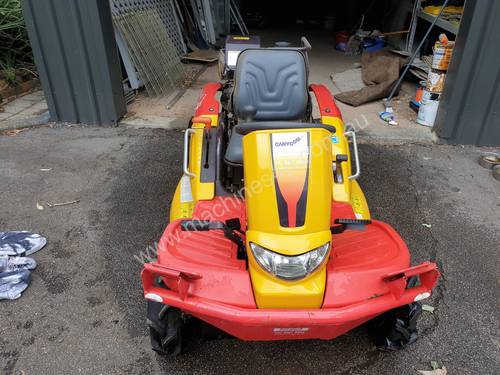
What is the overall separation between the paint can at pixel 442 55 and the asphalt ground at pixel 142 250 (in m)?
0.97

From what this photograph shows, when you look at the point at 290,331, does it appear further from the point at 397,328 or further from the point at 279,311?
the point at 397,328

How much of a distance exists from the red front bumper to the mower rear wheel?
260 millimetres

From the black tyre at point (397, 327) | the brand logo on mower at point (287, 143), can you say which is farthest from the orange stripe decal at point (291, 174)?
the black tyre at point (397, 327)

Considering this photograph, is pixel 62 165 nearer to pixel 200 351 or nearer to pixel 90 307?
pixel 90 307

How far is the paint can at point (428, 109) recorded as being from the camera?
16.5ft

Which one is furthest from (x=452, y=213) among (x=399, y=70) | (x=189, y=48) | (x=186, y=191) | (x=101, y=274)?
(x=189, y=48)

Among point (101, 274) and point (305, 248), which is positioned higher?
point (305, 248)

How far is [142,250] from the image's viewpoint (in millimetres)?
2975

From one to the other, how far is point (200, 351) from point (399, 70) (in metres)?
5.48

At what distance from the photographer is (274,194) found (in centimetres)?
189

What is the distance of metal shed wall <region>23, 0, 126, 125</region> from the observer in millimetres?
4457

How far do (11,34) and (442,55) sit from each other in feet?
19.1

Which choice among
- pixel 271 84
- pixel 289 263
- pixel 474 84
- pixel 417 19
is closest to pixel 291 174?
pixel 289 263

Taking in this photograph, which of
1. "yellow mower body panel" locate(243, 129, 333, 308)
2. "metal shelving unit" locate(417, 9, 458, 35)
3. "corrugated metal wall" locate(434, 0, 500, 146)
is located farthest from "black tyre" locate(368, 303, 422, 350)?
"metal shelving unit" locate(417, 9, 458, 35)
